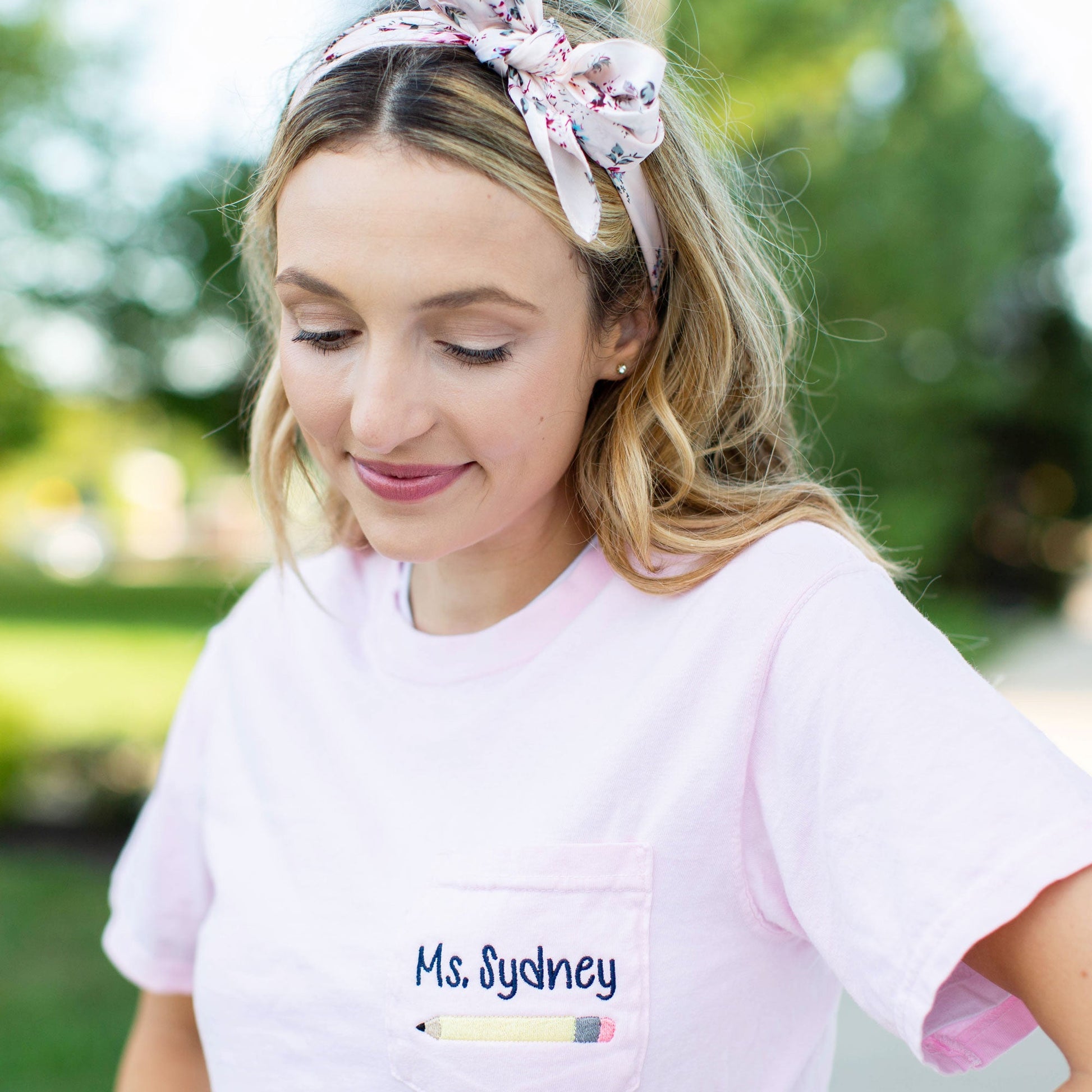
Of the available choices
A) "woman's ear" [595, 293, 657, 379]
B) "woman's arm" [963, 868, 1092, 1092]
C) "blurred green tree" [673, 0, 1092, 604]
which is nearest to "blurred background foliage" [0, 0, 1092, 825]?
"blurred green tree" [673, 0, 1092, 604]

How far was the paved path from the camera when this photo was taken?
254cm

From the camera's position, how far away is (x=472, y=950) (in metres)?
1.30

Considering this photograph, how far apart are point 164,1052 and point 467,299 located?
129 cm

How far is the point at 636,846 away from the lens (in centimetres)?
130

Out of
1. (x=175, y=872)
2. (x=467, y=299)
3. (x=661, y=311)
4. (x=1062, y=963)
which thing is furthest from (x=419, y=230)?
(x=175, y=872)

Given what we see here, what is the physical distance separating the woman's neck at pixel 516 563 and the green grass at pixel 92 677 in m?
5.11

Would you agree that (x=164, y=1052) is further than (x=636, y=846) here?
Yes

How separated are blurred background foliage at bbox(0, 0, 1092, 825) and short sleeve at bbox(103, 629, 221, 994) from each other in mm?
388

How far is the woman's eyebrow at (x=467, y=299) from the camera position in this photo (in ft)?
4.09

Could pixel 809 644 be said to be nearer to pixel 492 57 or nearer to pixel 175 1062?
pixel 492 57

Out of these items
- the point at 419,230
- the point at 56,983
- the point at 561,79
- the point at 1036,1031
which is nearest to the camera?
the point at 419,230

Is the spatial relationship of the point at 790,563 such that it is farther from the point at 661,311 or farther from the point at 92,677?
the point at 92,677

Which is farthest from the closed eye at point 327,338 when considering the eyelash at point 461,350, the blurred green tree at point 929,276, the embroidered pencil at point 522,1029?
the blurred green tree at point 929,276

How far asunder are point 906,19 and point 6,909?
1270 centimetres
